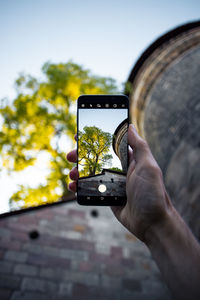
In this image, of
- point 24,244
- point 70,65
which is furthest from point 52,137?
point 24,244

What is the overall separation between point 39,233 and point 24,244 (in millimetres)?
407

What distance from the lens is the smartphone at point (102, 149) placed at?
60.6 inches

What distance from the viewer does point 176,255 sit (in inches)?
44.1

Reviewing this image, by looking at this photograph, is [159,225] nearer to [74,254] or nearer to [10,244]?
[74,254]

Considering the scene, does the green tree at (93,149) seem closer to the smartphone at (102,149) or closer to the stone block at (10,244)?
the smartphone at (102,149)

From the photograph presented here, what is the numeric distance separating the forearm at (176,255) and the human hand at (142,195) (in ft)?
0.20

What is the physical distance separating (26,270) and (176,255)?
3.19 metres

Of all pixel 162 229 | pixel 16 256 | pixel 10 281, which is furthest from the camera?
pixel 16 256

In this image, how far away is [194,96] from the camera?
12.1 feet

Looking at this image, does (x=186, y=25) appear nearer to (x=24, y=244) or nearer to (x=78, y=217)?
(x=78, y=217)

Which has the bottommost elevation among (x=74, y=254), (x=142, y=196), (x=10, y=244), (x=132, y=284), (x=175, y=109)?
(x=132, y=284)

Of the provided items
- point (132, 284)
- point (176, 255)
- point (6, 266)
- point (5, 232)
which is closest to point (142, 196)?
point (176, 255)

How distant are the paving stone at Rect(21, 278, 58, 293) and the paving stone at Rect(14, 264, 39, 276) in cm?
11

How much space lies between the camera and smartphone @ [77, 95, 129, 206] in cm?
154
